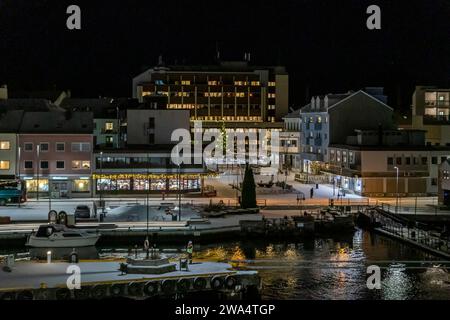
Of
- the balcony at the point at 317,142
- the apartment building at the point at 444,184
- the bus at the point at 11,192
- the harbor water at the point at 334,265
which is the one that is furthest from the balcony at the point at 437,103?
the bus at the point at 11,192

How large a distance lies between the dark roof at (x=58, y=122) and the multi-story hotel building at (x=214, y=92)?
3765cm

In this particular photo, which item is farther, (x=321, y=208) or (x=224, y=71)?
(x=224, y=71)

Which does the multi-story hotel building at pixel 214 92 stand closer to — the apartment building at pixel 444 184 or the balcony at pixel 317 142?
the balcony at pixel 317 142

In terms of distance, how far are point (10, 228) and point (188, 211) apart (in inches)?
332

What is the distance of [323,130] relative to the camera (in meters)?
55.1

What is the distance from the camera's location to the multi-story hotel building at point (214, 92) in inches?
3280

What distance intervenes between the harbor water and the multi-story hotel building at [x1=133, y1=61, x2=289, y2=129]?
5102 cm

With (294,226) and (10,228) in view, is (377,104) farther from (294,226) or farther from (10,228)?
(10,228)

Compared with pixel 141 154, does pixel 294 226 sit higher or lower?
lower

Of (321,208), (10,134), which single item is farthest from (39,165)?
(321,208)

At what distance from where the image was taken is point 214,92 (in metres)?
84.8

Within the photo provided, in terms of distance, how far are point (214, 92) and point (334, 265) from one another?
5924 cm

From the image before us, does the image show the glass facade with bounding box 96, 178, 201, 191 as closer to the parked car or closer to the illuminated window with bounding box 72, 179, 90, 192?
the illuminated window with bounding box 72, 179, 90, 192
